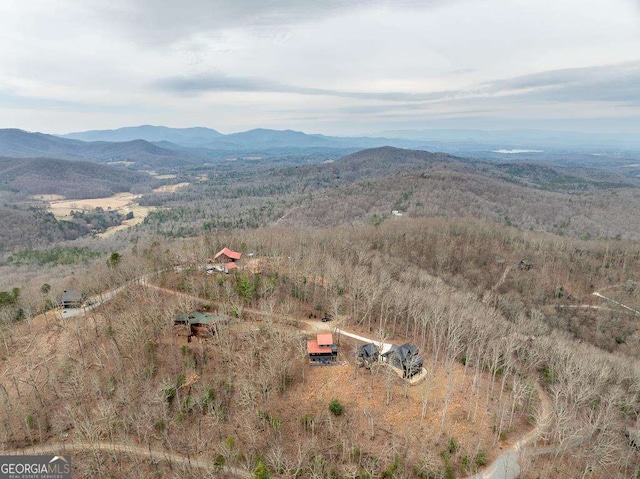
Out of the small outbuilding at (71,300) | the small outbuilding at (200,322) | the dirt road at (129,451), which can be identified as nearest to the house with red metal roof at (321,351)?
the small outbuilding at (200,322)

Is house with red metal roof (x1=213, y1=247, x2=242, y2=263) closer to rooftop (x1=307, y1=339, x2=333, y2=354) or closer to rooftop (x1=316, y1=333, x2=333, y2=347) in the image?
rooftop (x1=307, y1=339, x2=333, y2=354)

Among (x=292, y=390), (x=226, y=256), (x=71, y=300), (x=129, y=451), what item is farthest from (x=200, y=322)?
(x=226, y=256)

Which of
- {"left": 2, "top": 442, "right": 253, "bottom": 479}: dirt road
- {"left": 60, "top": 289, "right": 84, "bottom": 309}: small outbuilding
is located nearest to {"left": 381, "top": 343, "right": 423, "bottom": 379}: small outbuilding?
{"left": 2, "top": 442, "right": 253, "bottom": 479}: dirt road

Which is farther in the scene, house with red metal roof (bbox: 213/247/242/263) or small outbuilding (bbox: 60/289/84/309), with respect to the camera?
house with red metal roof (bbox: 213/247/242/263)

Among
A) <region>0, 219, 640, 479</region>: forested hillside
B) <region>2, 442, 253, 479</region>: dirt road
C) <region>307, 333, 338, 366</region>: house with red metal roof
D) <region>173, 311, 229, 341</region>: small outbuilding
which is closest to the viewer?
<region>2, 442, 253, 479</region>: dirt road

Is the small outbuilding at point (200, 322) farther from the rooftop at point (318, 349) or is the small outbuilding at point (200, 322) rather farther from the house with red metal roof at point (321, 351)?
the house with red metal roof at point (321, 351)

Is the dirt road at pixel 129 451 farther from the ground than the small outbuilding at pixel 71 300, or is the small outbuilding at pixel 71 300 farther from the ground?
A: the small outbuilding at pixel 71 300
